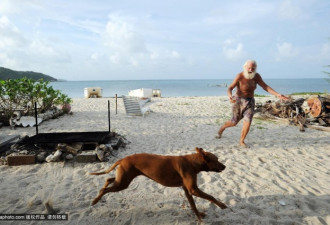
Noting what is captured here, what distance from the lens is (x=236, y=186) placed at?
3.79m

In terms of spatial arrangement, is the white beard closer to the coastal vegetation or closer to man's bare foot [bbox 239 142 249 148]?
man's bare foot [bbox 239 142 249 148]

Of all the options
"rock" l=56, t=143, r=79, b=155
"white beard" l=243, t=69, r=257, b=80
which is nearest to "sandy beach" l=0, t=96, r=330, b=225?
"rock" l=56, t=143, r=79, b=155

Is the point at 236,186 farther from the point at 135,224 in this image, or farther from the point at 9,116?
the point at 9,116

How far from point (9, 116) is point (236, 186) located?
8.92m

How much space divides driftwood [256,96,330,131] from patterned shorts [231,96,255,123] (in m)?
3.38

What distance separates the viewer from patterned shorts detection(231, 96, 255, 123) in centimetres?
578

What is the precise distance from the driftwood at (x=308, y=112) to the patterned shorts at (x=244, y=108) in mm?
3382

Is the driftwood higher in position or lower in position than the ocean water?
lower

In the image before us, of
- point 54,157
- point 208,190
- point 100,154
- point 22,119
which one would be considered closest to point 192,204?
point 208,190

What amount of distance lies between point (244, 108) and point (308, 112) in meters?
4.85

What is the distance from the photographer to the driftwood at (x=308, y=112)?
838 cm

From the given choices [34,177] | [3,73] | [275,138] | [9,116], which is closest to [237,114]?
[275,138]

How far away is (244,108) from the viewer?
5.82 metres

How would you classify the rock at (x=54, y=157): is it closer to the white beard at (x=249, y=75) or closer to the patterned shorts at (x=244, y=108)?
the patterned shorts at (x=244, y=108)
